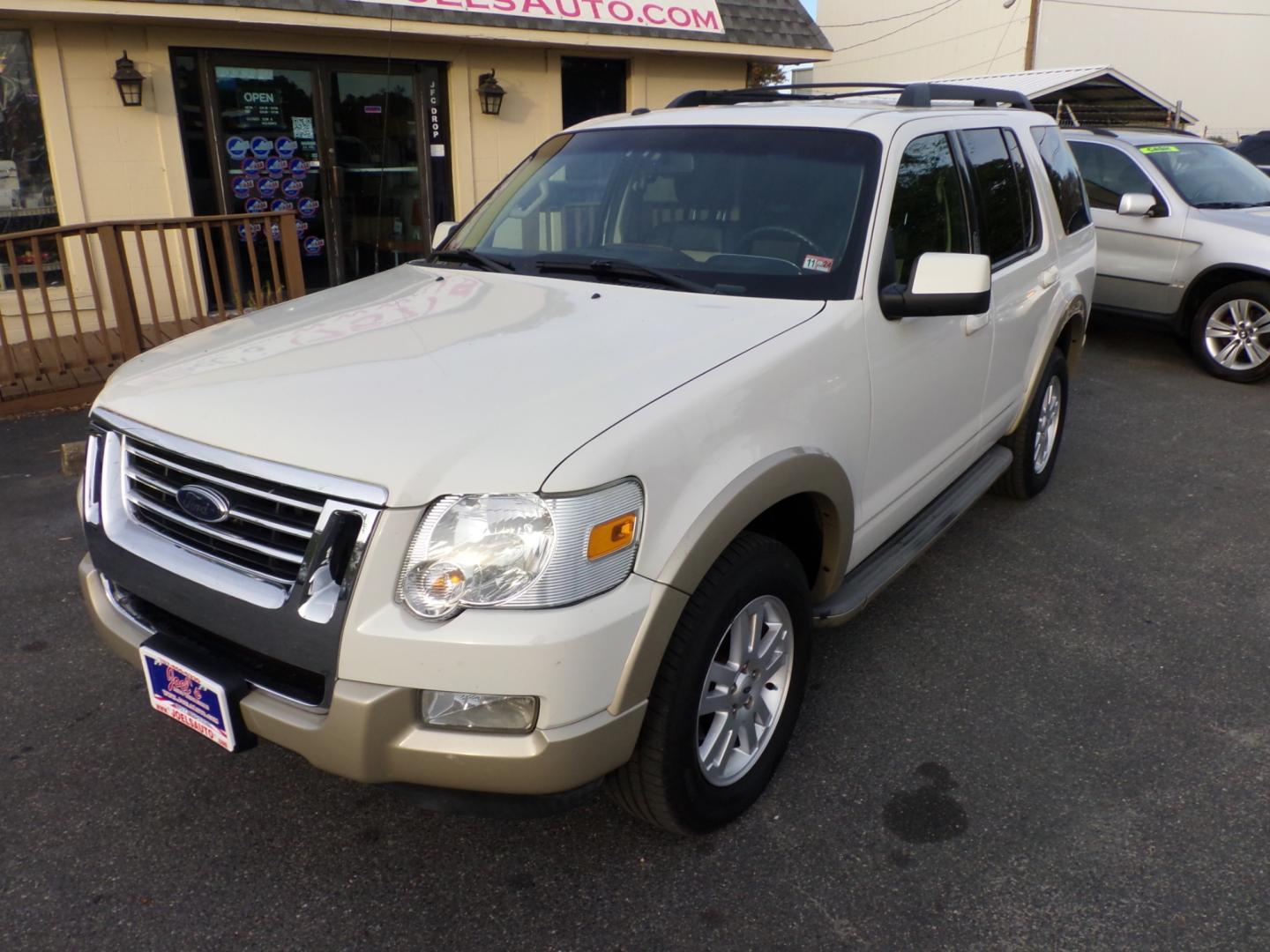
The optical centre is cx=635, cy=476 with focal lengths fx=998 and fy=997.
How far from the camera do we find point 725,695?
2594mm

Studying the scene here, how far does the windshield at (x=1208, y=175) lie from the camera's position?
26.5ft

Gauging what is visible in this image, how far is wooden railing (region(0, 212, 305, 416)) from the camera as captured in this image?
639cm

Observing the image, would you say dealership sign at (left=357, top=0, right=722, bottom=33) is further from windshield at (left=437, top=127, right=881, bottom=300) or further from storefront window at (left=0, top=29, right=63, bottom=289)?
windshield at (left=437, top=127, right=881, bottom=300)

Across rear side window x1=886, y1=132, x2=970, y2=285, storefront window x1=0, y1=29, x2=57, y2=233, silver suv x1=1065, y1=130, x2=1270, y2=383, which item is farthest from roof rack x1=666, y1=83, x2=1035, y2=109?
storefront window x1=0, y1=29, x2=57, y2=233

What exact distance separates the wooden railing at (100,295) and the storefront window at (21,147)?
0.25 metres

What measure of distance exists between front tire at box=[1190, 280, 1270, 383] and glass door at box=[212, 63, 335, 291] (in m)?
7.56

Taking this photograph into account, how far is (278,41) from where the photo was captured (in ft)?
27.9

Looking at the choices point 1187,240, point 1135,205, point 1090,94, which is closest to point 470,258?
point 1135,205

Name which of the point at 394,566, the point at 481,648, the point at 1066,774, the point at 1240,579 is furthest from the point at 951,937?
the point at 1240,579

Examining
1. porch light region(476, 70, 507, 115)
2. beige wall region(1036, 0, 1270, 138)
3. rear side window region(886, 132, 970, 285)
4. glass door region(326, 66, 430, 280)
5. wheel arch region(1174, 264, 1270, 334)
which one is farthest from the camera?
beige wall region(1036, 0, 1270, 138)

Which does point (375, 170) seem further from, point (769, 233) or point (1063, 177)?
point (769, 233)

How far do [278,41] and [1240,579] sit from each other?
322 inches

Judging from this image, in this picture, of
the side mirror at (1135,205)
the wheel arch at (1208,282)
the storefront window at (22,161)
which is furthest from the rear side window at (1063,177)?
the storefront window at (22,161)

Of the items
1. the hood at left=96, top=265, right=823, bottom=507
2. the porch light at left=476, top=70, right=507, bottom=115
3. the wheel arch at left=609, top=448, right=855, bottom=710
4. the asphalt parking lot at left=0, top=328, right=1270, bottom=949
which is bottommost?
the asphalt parking lot at left=0, top=328, right=1270, bottom=949
